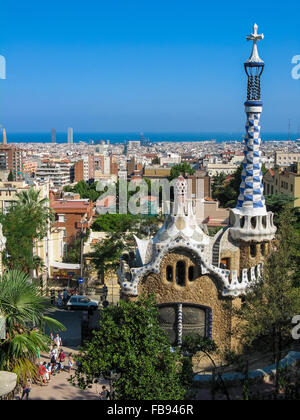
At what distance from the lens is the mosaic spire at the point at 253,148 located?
21.5m

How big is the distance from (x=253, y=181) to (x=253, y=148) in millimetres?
1302

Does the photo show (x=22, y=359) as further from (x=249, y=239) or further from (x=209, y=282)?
(x=249, y=239)

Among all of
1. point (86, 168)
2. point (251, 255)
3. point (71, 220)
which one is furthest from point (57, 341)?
point (86, 168)

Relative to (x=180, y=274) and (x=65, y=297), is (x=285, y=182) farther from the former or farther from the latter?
(x=180, y=274)

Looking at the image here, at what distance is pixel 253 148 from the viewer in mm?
21656

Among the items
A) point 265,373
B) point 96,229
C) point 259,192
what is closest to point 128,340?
point 265,373

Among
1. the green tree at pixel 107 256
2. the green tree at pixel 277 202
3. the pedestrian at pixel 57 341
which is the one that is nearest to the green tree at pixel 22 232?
the green tree at pixel 107 256

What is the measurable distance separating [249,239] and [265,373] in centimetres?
542

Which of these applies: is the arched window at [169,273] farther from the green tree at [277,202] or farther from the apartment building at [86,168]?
the apartment building at [86,168]

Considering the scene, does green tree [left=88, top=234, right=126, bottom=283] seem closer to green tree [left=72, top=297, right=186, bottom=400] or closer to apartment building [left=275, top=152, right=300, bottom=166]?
green tree [left=72, top=297, right=186, bottom=400]

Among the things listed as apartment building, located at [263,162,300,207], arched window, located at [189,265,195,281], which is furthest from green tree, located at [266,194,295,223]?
arched window, located at [189,265,195,281]

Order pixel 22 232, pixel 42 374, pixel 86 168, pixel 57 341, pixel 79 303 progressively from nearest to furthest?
1. pixel 42 374
2. pixel 57 341
3. pixel 79 303
4. pixel 22 232
5. pixel 86 168

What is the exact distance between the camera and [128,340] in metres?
14.3

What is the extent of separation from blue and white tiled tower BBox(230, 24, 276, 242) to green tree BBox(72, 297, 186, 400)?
736cm
